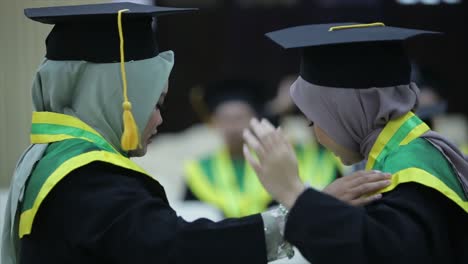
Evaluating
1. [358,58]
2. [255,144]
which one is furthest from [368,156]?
[255,144]

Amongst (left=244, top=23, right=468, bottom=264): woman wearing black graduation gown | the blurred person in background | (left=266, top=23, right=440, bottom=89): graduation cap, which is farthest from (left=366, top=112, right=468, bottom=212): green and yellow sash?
the blurred person in background

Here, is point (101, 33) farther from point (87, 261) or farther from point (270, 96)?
point (270, 96)

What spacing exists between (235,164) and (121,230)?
334cm

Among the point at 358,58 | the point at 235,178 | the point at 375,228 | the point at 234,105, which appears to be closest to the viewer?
the point at 375,228

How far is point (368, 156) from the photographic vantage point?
1.90 m

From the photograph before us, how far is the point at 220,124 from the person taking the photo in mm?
4945

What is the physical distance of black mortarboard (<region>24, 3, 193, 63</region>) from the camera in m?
1.89

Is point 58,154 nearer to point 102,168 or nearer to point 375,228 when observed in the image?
point 102,168

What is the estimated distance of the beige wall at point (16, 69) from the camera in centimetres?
281

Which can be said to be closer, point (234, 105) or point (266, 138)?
point (266, 138)

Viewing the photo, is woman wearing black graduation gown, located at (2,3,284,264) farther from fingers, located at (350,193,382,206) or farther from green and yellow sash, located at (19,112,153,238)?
fingers, located at (350,193,382,206)

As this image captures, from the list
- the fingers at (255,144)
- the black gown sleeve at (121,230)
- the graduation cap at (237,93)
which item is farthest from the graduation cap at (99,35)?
the graduation cap at (237,93)

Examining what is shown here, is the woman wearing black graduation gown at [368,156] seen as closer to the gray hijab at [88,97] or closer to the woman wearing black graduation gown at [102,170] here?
the woman wearing black graduation gown at [102,170]

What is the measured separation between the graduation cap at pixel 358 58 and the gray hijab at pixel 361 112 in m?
0.02
